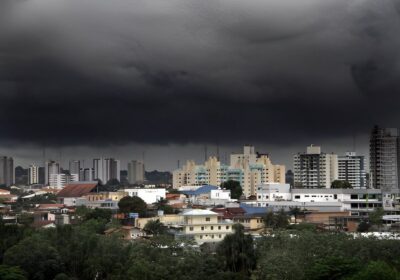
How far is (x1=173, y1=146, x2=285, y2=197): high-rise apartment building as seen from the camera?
7200 centimetres

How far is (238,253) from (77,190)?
39951 millimetres

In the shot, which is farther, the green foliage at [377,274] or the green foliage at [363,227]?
the green foliage at [363,227]

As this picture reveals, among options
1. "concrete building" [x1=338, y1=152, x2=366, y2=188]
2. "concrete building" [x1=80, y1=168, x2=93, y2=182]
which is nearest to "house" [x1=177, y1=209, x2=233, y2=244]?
"concrete building" [x1=338, y1=152, x2=366, y2=188]

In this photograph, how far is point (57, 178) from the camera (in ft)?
361

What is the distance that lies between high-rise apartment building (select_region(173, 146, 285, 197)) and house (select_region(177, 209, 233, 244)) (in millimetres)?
39457

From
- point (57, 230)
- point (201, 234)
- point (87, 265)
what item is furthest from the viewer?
point (201, 234)

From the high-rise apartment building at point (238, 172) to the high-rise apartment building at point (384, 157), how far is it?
11894mm

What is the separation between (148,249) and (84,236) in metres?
3.11

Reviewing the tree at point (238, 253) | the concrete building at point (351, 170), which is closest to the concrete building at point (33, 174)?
the concrete building at point (351, 170)

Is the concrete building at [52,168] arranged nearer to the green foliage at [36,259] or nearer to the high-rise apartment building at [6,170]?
the high-rise apartment building at [6,170]

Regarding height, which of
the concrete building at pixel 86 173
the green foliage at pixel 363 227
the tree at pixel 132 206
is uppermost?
the concrete building at pixel 86 173

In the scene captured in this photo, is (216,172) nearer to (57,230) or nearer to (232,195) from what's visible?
(232,195)

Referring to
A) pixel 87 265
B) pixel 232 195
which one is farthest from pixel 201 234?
pixel 232 195

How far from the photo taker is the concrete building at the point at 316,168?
75625mm
